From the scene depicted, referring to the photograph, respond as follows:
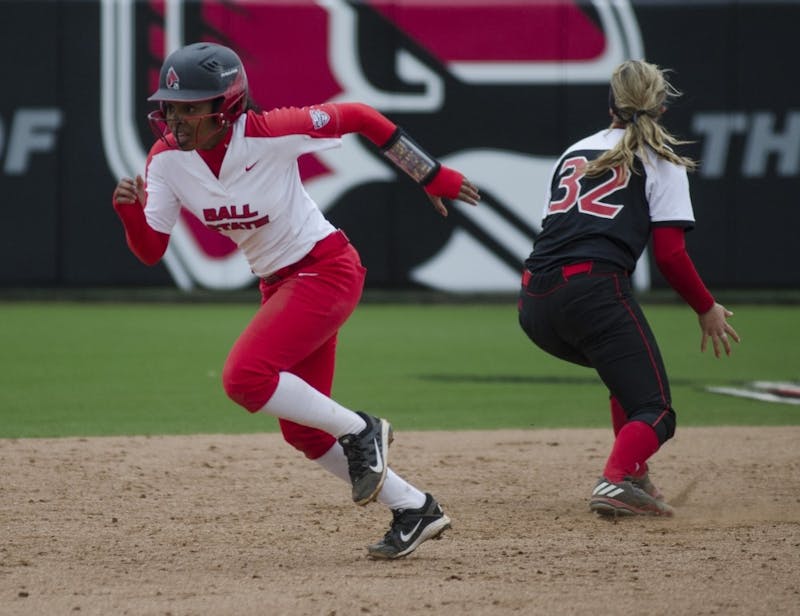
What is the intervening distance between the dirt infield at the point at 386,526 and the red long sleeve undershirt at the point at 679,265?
930 mm

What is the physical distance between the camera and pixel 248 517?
595 centimetres

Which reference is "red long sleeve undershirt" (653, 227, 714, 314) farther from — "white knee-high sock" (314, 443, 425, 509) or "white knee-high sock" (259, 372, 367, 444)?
"white knee-high sock" (259, 372, 367, 444)

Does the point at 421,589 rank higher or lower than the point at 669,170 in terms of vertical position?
lower

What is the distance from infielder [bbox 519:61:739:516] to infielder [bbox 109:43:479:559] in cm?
76

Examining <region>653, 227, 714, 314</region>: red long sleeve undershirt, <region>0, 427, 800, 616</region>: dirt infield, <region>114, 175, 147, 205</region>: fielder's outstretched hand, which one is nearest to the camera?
<region>0, 427, 800, 616</region>: dirt infield

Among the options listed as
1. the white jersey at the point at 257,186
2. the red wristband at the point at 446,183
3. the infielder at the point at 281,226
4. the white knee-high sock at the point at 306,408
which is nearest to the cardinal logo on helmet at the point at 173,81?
the infielder at the point at 281,226

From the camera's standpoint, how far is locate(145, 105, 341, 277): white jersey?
16.7ft

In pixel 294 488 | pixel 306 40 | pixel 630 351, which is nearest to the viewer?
pixel 630 351

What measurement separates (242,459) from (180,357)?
15.5 ft

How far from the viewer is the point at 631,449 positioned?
579 centimetres

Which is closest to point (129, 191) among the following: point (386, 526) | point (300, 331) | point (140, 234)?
point (140, 234)

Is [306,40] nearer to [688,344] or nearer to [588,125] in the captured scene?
[588,125]

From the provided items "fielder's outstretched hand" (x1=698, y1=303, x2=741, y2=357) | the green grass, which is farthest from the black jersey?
the green grass

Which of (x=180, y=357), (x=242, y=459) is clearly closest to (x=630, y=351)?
(x=242, y=459)
